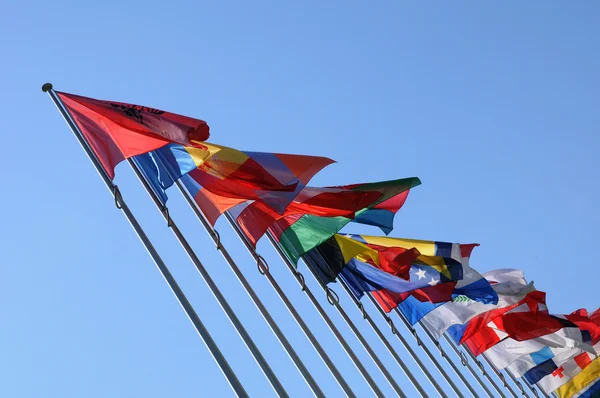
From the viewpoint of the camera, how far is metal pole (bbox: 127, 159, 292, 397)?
14.1 meters

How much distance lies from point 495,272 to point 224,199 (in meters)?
9.51

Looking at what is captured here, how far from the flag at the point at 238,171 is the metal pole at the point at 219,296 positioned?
0.26 m

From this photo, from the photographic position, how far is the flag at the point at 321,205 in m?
16.8

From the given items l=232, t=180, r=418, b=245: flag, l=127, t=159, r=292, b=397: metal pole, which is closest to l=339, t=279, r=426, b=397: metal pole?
l=232, t=180, r=418, b=245: flag

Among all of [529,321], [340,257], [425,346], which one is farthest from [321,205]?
[425,346]

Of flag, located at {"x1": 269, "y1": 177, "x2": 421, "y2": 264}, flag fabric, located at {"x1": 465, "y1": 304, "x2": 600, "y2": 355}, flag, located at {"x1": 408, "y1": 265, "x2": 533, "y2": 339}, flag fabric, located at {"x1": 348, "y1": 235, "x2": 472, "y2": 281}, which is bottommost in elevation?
flag fabric, located at {"x1": 465, "y1": 304, "x2": 600, "y2": 355}

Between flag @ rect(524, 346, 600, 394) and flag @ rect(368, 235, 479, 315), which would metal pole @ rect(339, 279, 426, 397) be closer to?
flag @ rect(368, 235, 479, 315)

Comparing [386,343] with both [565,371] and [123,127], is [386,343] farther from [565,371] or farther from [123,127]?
[123,127]

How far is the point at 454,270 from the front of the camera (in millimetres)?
19969

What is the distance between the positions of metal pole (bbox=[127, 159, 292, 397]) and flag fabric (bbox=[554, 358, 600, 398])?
45.3 ft

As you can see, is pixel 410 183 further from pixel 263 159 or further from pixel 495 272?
pixel 495 272

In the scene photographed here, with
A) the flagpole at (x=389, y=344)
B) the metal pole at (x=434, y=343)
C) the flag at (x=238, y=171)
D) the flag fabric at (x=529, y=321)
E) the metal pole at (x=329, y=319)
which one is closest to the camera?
the flag at (x=238, y=171)

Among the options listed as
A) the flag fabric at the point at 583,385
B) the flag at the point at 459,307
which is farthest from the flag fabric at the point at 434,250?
the flag fabric at the point at 583,385

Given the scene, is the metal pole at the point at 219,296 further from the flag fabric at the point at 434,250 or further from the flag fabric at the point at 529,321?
the flag fabric at the point at 529,321
